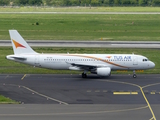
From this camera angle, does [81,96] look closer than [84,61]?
Yes

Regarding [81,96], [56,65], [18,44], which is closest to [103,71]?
[56,65]

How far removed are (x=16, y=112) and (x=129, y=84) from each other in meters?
18.7

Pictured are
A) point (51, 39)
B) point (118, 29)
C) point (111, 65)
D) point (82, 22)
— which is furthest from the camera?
point (82, 22)

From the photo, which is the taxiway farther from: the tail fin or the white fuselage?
the tail fin

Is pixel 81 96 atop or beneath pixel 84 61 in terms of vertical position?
beneath

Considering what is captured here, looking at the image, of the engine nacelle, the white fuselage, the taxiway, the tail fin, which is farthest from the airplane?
the taxiway

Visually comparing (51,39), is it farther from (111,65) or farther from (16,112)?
(16,112)

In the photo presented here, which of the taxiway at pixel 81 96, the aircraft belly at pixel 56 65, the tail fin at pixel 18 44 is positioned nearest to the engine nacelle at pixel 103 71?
the taxiway at pixel 81 96

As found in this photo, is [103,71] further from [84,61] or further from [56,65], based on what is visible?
[56,65]

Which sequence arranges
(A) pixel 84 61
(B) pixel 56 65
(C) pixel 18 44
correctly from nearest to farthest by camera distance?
(A) pixel 84 61, (B) pixel 56 65, (C) pixel 18 44

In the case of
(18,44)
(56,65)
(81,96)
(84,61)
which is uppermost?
(18,44)

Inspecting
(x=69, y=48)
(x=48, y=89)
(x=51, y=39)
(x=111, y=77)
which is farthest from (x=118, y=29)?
(x=48, y=89)

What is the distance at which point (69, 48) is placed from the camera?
71.9m

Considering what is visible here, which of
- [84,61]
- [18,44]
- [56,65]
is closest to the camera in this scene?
[84,61]
